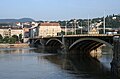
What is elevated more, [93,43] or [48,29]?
[48,29]

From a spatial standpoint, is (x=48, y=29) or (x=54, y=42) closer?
(x=54, y=42)

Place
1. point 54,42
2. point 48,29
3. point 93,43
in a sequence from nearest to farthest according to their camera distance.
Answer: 1. point 93,43
2. point 54,42
3. point 48,29

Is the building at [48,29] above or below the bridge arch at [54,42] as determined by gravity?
above

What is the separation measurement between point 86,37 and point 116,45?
14.0m

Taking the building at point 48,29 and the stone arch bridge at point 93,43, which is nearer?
the stone arch bridge at point 93,43

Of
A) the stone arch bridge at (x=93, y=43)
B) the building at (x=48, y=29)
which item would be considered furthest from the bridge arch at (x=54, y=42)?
the building at (x=48, y=29)

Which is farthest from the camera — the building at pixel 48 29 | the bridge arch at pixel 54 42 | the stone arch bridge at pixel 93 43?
the building at pixel 48 29

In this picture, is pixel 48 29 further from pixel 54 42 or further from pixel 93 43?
pixel 93 43

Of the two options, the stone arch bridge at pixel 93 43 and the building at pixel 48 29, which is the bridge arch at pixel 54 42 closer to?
the stone arch bridge at pixel 93 43

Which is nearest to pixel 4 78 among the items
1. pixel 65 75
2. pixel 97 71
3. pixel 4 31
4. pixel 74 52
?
pixel 65 75

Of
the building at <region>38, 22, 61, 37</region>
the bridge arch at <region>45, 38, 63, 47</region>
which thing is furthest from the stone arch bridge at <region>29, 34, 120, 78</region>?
the building at <region>38, 22, 61, 37</region>

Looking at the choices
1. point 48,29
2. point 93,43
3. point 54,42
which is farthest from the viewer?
point 48,29

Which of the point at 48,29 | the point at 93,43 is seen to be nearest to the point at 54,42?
the point at 93,43

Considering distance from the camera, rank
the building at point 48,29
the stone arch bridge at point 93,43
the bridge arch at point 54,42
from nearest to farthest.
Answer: the stone arch bridge at point 93,43 → the bridge arch at point 54,42 → the building at point 48,29
